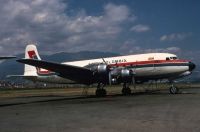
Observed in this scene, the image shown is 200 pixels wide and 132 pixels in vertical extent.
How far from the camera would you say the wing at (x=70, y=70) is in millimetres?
29516

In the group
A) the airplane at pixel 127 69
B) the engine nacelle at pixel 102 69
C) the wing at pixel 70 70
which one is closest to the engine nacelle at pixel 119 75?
the airplane at pixel 127 69

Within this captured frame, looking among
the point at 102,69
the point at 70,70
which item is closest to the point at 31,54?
the point at 70,70

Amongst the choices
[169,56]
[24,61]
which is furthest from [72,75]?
[169,56]

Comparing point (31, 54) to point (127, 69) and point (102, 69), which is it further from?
point (127, 69)

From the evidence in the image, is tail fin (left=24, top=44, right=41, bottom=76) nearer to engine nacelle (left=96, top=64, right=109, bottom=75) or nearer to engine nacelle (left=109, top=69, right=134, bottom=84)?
engine nacelle (left=96, top=64, right=109, bottom=75)

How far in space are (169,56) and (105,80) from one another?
670 cm

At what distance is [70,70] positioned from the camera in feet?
102

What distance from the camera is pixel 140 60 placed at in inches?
1250

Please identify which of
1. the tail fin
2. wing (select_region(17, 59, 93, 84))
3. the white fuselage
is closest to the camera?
wing (select_region(17, 59, 93, 84))

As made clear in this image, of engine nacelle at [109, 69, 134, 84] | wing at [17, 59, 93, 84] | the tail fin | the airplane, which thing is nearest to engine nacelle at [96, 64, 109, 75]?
the airplane

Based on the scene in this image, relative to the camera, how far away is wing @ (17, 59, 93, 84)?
29.5 m

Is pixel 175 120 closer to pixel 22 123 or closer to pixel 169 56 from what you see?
pixel 22 123

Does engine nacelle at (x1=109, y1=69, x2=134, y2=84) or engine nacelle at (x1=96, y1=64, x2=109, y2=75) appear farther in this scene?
engine nacelle at (x1=109, y1=69, x2=134, y2=84)

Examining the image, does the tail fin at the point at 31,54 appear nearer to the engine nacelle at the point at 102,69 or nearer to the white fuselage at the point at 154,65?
the white fuselage at the point at 154,65
